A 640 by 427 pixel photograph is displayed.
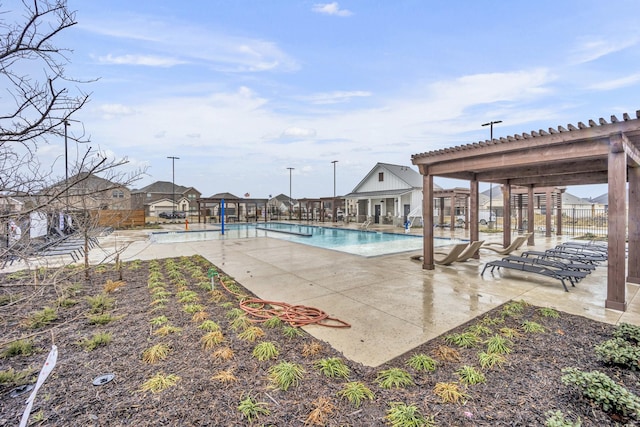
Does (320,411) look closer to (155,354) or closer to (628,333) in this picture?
(155,354)

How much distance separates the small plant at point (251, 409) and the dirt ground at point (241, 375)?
0.06ft

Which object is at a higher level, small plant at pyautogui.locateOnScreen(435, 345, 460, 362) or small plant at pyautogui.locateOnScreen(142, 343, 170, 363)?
small plant at pyautogui.locateOnScreen(142, 343, 170, 363)

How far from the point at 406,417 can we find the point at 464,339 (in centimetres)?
171

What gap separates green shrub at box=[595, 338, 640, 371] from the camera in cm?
283

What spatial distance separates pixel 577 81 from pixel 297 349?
16.1 m

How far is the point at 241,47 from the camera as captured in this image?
11375mm

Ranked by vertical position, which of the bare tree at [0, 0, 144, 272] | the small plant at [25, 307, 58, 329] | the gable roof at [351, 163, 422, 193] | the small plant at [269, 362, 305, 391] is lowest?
the small plant at [269, 362, 305, 391]

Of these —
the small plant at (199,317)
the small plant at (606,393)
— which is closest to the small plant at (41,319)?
the small plant at (199,317)

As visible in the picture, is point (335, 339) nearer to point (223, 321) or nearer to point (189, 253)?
point (223, 321)

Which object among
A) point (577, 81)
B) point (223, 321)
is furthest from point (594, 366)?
point (577, 81)

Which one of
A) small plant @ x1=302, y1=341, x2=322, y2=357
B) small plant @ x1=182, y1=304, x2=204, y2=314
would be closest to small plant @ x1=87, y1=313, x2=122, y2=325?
small plant @ x1=182, y1=304, x2=204, y2=314

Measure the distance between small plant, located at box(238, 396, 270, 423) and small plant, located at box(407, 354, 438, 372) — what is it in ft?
5.13

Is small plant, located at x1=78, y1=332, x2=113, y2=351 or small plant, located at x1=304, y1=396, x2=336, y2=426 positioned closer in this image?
small plant, located at x1=304, y1=396, x2=336, y2=426

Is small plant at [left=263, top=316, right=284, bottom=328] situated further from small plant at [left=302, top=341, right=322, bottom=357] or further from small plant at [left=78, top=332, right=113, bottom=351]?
small plant at [left=78, top=332, right=113, bottom=351]
